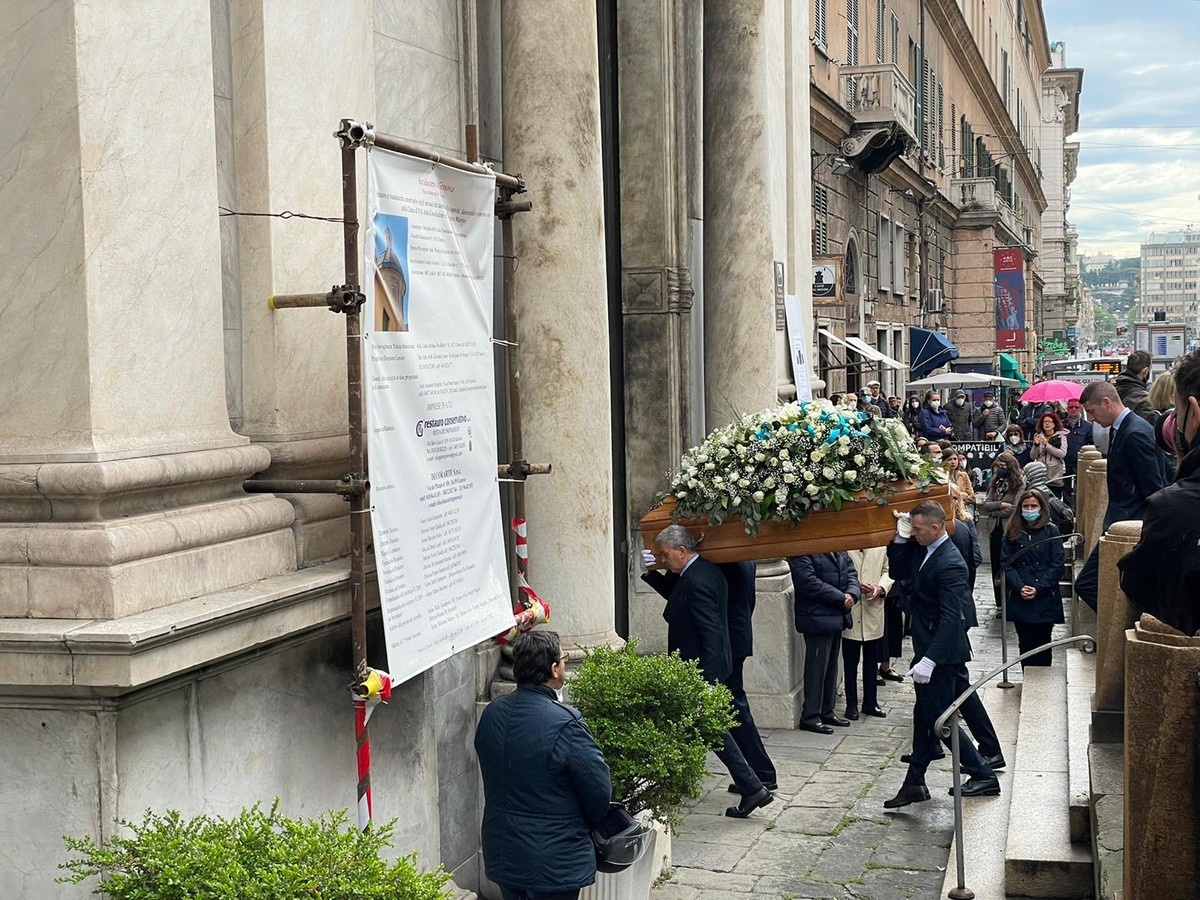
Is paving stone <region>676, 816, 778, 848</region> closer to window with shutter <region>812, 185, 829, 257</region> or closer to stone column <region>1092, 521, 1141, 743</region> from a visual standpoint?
stone column <region>1092, 521, 1141, 743</region>

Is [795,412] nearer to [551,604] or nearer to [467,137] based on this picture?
[551,604]

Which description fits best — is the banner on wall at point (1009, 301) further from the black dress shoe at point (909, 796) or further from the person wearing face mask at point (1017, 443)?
the black dress shoe at point (909, 796)

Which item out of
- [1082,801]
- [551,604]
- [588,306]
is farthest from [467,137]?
[1082,801]

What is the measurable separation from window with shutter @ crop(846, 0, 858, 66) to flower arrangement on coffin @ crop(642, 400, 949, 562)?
2015cm

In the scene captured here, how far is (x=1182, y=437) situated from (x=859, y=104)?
2221cm

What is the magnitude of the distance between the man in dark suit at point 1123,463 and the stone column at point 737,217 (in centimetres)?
268

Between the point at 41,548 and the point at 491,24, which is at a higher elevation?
the point at 491,24

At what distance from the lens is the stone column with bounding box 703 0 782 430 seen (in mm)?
11656

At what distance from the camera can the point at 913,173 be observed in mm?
33344

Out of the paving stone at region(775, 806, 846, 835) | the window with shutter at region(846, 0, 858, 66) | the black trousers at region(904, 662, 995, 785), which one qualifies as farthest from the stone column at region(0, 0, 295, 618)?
the window with shutter at region(846, 0, 858, 66)

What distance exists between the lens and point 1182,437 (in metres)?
5.14

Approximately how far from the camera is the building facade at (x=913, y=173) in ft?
83.6

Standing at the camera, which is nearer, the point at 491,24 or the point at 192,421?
the point at 192,421

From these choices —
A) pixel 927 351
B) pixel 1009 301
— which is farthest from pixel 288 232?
pixel 1009 301
